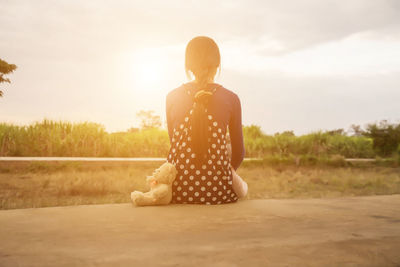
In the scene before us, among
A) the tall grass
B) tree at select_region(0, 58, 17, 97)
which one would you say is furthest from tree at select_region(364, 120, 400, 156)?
tree at select_region(0, 58, 17, 97)

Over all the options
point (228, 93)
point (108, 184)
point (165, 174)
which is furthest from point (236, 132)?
point (108, 184)

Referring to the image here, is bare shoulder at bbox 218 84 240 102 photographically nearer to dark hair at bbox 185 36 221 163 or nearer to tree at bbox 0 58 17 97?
dark hair at bbox 185 36 221 163

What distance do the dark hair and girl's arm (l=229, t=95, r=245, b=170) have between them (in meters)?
0.23

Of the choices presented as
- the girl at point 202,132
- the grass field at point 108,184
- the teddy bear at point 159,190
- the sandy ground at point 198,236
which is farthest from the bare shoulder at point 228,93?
the grass field at point 108,184

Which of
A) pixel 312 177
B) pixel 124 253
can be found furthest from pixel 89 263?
pixel 312 177

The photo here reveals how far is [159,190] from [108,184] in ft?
10.8

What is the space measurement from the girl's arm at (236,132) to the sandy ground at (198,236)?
58cm

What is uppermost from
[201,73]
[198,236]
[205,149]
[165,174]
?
[201,73]

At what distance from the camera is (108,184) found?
5.11m

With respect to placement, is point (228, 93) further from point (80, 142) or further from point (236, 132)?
point (80, 142)

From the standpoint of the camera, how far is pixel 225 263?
40.3 inches

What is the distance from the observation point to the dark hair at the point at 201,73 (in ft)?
6.98

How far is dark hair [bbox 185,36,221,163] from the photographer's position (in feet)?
6.98

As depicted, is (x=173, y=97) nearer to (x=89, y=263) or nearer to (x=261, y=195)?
(x=89, y=263)
